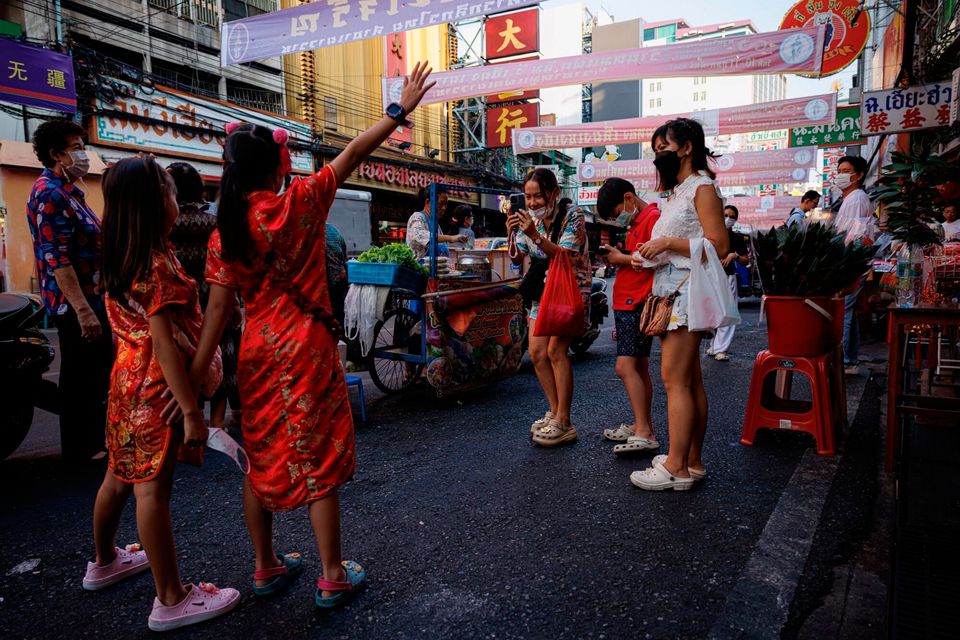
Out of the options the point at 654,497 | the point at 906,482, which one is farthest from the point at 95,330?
the point at 906,482

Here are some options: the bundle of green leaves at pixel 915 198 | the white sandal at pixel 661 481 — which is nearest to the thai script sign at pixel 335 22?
the bundle of green leaves at pixel 915 198

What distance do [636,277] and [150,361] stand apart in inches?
98.5

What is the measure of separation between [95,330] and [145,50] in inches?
575

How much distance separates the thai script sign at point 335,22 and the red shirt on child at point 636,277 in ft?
11.9

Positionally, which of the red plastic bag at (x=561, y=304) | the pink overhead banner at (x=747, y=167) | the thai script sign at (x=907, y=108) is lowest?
the red plastic bag at (x=561, y=304)

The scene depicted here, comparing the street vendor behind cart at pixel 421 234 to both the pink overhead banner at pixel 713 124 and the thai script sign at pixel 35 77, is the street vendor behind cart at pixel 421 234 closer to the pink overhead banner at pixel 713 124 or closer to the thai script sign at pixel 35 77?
the pink overhead banner at pixel 713 124

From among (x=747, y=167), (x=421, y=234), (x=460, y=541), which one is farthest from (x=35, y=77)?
(x=747, y=167)

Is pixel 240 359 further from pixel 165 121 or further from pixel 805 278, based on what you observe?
pixel 165 121

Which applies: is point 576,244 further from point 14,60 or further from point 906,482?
point 14,60

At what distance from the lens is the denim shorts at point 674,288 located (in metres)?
2.92

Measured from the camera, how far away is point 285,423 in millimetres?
1904

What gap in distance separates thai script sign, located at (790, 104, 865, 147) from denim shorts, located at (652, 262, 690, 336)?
1092 centimetres

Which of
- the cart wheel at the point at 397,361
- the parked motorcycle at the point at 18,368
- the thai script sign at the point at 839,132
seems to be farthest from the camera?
the thai script sign at the point at 839,132

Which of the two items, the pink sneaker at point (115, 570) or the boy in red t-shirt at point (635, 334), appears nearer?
the pink sneaker at point (115, 570)
